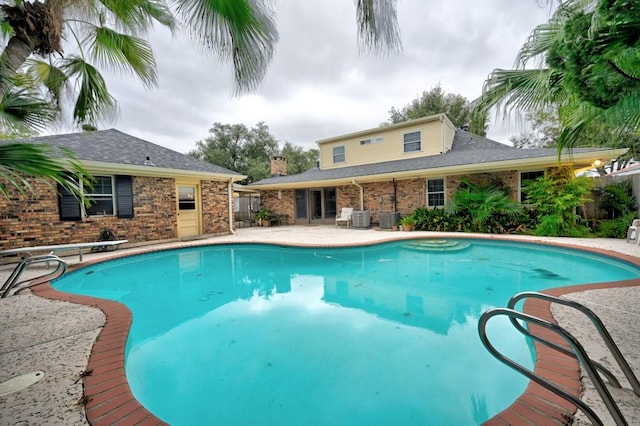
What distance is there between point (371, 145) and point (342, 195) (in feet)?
10.4

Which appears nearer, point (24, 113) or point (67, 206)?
point (24, 113)

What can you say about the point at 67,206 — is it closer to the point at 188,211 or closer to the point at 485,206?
the point at 188,211

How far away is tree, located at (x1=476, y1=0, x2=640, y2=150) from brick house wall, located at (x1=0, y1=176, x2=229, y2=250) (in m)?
8.09

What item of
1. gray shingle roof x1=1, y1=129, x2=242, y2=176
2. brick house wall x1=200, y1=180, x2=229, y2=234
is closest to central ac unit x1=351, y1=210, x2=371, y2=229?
brick house wall x1=200, y1=180, x2=229, y2=234

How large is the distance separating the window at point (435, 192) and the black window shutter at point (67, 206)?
40.3 ft

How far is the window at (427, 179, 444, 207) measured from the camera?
11008 mm

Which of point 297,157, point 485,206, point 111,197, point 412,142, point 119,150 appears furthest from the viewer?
point 297,157

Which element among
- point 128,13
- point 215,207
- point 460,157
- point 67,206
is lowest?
point 215,207

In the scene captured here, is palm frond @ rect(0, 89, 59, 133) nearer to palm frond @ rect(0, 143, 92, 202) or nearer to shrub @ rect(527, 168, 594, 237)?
palm frond @ rect(0, 143, 92, 202)

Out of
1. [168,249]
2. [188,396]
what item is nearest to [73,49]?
[188,396]

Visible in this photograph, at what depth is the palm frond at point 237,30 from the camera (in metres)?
2.07

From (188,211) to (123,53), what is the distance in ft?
22.6

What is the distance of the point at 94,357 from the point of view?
214 cm

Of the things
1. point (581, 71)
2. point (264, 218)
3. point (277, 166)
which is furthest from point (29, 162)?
point (277, 166)
